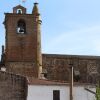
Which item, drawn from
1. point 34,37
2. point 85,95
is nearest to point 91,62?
point 34,37

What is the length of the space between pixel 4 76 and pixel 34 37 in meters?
11.5

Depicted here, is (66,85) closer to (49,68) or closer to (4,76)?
(4,76)

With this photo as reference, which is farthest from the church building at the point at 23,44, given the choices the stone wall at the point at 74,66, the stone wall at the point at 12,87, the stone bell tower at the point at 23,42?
the stone wall at the point at 12,87

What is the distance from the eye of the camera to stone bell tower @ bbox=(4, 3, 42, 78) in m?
61.5

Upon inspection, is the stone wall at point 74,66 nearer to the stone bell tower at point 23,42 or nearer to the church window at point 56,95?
the stone bell tower at point 23,42

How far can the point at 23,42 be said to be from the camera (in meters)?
62.3

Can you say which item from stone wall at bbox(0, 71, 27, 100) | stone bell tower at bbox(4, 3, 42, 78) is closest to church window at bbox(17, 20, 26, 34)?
stone bell tower at bbox(4, 3, 42, 78)

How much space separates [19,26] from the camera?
208 ft

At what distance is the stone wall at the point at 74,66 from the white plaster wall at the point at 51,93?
41.0ft

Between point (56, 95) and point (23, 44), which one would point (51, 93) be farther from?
point (23, 44)

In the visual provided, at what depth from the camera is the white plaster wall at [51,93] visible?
168ft

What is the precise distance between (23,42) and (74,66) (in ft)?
26.5

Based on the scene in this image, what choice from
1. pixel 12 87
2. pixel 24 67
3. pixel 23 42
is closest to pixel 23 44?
pixel 23 42

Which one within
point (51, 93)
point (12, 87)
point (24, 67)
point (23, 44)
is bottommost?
point (51, 93)
